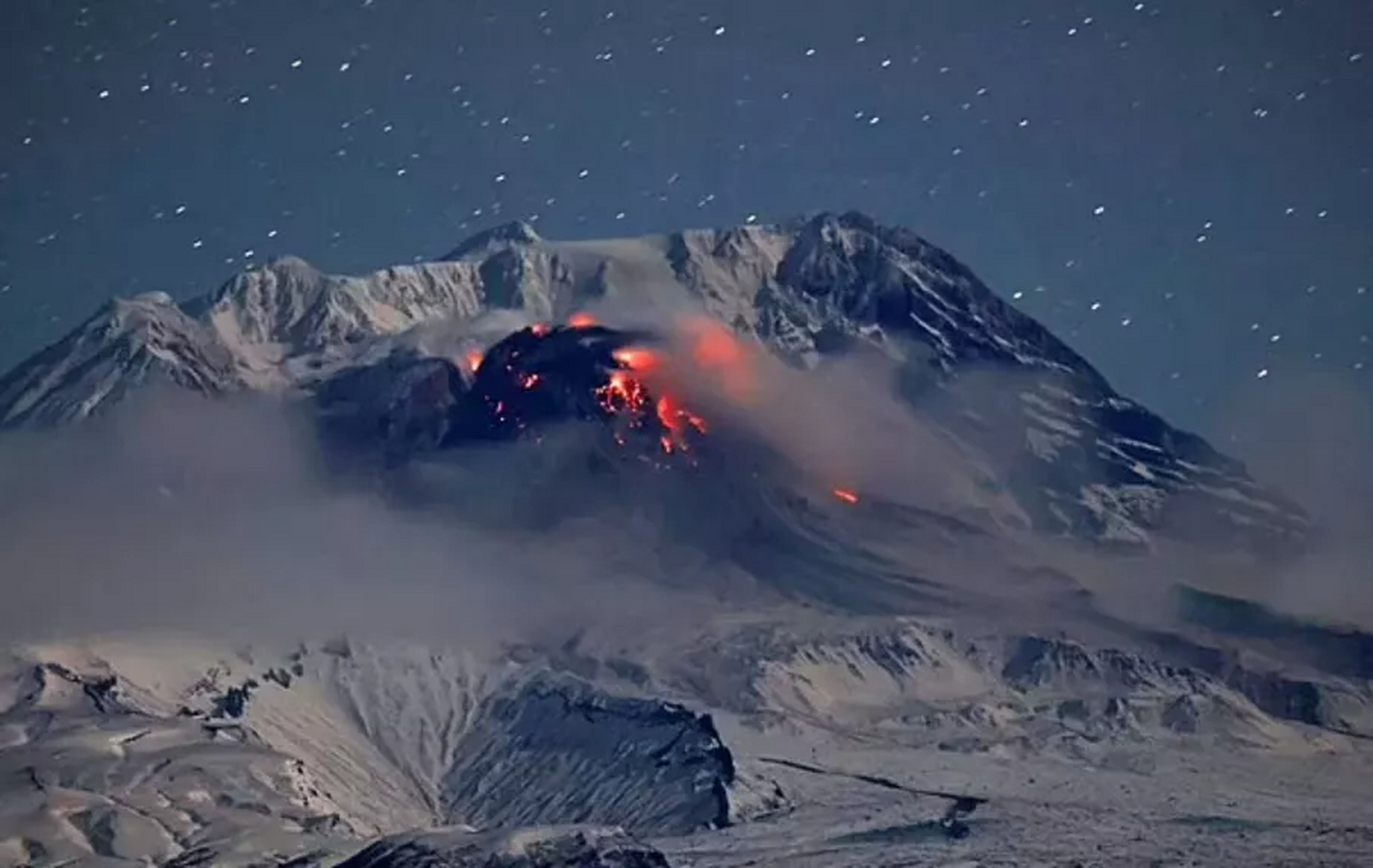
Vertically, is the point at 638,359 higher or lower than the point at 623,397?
higher

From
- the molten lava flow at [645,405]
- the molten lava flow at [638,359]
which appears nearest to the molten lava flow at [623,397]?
the molten lava flow at [645,405]

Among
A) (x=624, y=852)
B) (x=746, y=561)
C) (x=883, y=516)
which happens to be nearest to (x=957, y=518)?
(x=883, y=516)

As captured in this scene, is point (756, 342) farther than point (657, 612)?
Yes

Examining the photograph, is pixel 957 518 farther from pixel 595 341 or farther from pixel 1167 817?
pixel 1167 817

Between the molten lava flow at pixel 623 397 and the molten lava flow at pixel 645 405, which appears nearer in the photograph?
the molten lava flow at pixel 645 405

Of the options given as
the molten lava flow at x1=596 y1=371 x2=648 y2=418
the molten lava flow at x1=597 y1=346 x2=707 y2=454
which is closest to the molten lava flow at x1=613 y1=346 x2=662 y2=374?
the molten lava flow at x1=597 y1=346 x2=707 y2=454

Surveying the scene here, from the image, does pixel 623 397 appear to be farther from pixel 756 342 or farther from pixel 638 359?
pixel 756 342

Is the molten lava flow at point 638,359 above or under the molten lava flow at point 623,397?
above

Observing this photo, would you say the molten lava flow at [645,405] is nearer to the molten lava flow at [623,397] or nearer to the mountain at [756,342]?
the molten lava flow at [623,397]

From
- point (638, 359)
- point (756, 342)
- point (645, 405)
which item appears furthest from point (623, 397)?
point (756, 342)
